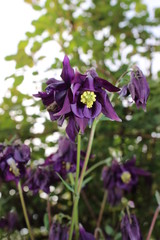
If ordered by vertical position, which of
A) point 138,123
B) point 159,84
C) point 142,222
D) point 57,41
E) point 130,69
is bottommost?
point 142,222

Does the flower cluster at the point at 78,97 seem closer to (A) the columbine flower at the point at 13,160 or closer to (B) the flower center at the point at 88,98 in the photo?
(B) the flower center at the point at 88,98

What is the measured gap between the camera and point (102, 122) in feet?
4.22

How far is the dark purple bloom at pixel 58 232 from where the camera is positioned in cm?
87

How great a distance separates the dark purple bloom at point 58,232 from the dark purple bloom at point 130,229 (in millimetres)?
145

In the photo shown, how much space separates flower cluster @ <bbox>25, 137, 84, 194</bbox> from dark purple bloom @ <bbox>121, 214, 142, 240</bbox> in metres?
0.19

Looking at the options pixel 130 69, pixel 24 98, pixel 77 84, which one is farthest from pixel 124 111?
pixel 77 84

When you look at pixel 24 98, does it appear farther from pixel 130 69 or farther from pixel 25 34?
pixel 130 69

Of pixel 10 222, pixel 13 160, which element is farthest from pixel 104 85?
pixel 10 222

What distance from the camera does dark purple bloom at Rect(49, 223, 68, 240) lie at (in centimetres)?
87

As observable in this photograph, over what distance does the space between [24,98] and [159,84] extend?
0.48 m

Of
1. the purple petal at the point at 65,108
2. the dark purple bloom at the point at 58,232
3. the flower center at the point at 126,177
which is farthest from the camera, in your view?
the flower center at the point at 126,177

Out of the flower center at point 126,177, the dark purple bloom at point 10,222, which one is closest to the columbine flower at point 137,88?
the flower center at point 126,177

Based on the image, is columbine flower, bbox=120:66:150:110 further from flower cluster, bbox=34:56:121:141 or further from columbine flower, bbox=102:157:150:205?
columbine flower, bbox=102:157:150:205

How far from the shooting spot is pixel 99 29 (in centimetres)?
171
